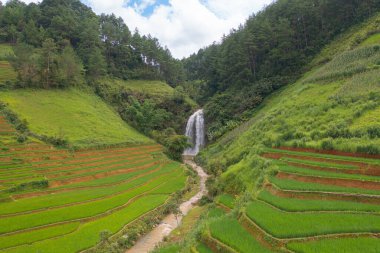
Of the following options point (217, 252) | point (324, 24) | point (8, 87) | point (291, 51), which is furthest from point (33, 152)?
point (324, 24)

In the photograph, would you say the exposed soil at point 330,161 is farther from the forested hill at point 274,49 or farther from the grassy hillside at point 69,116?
the forested hill at point 274,49

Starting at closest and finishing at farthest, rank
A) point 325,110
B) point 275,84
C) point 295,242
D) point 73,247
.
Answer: point 295,242
point 73,247
point 325,110
point 275,84

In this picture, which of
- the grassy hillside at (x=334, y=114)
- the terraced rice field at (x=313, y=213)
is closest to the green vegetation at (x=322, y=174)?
the terraced rice field at (x=313, y=213)

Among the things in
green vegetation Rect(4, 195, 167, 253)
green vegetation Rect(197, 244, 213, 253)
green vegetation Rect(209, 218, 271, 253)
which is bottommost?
green vegetation Rect(4, 195, 167, 253)

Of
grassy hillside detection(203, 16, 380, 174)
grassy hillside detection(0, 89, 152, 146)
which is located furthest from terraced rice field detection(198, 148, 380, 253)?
grassy hillside detection(0, 89, 152, 146)

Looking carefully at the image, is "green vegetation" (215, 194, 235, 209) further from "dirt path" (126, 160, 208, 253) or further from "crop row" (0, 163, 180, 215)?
"crop row" (0, 163, 180, 215)

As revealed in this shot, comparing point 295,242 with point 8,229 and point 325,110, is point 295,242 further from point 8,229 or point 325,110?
point 325,110
